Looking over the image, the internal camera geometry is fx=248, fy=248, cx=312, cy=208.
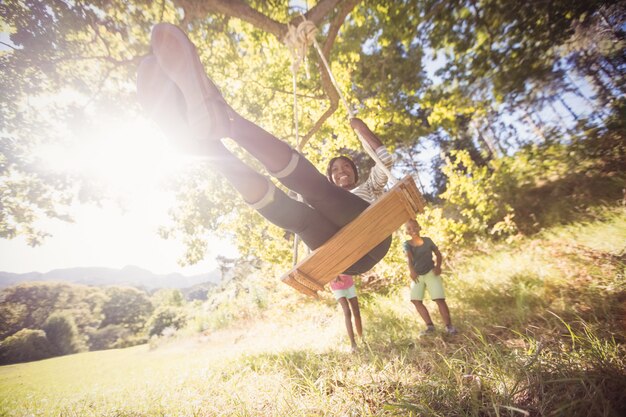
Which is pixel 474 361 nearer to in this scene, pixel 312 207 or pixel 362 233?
pixel 362 233

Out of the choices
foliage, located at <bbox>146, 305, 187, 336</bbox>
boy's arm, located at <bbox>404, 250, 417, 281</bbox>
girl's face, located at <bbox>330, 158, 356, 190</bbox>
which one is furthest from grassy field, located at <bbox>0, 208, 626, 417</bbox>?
foliage, located at <bbox>146, 305, 187, 336</bbox>

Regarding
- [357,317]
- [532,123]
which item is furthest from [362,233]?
[532,123]

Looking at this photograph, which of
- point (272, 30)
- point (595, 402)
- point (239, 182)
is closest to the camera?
point (595, 402)

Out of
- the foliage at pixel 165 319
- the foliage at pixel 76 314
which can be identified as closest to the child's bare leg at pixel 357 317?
the foliage at pixel 165 319

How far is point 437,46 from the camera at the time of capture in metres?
5.19

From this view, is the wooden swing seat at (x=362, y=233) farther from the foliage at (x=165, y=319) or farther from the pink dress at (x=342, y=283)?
the foliage at (x=165, y=319)

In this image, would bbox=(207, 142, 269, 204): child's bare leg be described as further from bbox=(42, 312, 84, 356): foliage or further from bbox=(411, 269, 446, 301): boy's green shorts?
bbox=(42, 312, 84, 356): foliage

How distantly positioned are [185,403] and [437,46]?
23.5 feet

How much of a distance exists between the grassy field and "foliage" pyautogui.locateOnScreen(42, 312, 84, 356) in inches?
747

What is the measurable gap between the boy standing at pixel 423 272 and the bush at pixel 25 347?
2327 cm

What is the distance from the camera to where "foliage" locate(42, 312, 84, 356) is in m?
18.5

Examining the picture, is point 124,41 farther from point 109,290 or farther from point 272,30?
point 109,290

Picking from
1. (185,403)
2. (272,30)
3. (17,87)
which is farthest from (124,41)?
(185,403)

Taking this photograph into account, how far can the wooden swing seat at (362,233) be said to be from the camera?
154 cm
